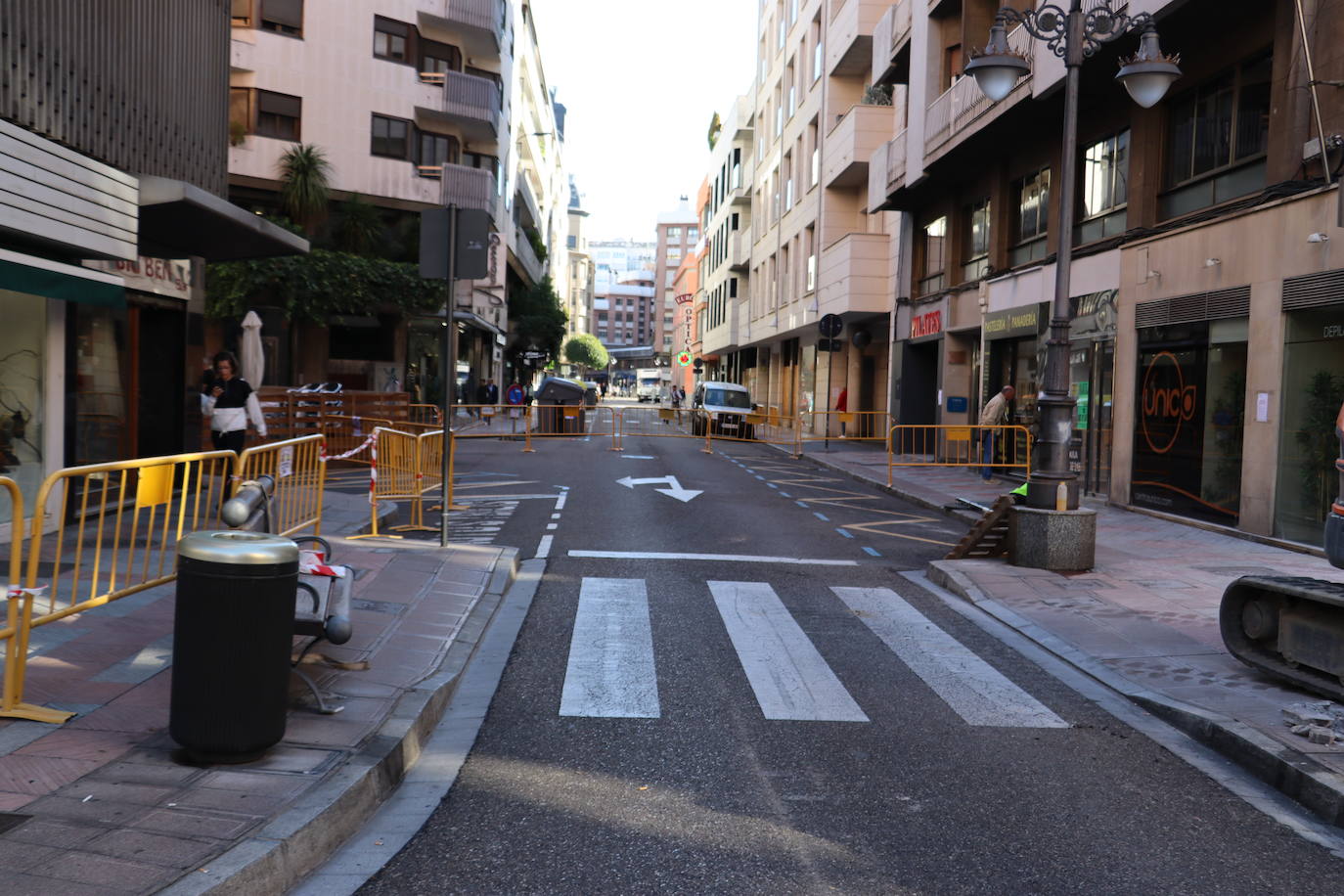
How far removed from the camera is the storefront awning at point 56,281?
8.20 m

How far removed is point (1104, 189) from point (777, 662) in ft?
43.5

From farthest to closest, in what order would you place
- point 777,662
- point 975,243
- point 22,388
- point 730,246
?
point 730,246
point 975,243
point 22,388
point 777,662

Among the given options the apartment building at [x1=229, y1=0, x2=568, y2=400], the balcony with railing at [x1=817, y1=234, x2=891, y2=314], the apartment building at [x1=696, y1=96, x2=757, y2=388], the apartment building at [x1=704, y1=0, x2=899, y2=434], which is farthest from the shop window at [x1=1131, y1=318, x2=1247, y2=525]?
the apartment building at [x1=696, y1=96, x2=757, y2=388]

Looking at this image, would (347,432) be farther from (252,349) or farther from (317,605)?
(317,605)

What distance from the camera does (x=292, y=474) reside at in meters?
8.84

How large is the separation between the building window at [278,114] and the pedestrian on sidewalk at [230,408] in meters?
23.5

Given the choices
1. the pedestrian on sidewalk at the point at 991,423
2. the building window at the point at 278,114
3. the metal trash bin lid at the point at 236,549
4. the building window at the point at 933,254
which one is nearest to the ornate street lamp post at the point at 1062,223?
the metal trash bin lid at the point at 236,549

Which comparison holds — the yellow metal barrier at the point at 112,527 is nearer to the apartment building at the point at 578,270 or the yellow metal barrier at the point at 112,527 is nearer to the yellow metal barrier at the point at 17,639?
the yellow metal barrier at the point at 17,639

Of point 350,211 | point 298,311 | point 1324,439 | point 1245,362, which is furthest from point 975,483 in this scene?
point 350,211

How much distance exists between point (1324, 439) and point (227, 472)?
10600 mm

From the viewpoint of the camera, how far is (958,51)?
23.6 m

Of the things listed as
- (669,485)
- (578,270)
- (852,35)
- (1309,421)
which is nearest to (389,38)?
(852,35)

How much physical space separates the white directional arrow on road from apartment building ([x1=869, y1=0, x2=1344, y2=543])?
6309 mm

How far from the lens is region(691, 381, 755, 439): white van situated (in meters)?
32.4
